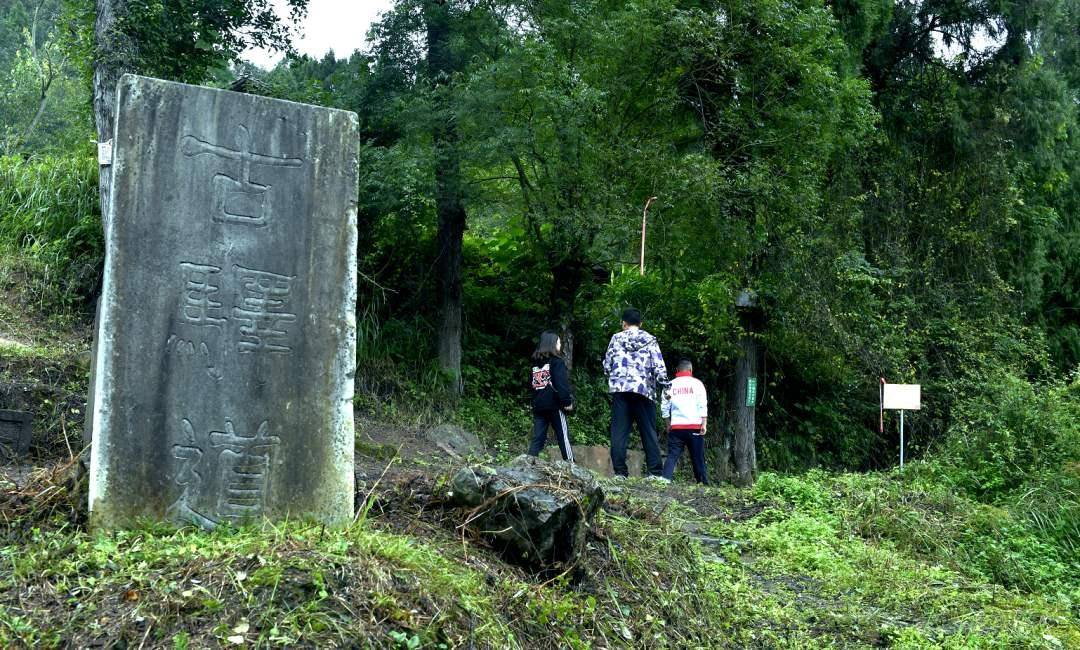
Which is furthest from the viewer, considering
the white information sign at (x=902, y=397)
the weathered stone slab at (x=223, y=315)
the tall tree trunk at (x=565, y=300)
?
the tall tree trunk at (x=565, y=300)

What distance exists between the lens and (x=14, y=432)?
8.25 meters

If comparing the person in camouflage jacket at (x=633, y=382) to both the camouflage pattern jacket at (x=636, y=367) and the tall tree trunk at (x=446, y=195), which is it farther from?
the tall tree trunk at (x=446, y=195)

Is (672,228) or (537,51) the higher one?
(537,51)

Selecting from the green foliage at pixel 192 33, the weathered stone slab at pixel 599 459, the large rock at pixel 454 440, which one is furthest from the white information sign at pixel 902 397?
the green foliage at pixel 192 33

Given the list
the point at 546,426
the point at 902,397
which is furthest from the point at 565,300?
the point at 902,397

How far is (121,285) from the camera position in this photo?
482 centimetres

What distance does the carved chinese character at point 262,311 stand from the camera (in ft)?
16.5

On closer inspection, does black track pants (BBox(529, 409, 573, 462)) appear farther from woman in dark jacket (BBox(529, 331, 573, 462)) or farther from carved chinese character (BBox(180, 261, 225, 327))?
carved chinese character (BBox(180, 261, 225, 327))

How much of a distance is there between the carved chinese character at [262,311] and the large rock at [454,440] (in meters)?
7.63

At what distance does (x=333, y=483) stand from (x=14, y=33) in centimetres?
3500

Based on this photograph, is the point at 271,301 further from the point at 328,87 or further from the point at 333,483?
the point at 328,87

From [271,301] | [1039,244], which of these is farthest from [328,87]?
[1039,244]

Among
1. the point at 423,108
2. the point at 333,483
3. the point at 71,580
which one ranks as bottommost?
the point at 71,580

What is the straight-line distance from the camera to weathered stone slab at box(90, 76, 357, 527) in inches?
190
